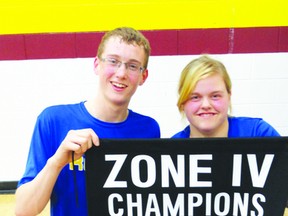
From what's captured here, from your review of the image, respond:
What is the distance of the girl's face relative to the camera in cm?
114

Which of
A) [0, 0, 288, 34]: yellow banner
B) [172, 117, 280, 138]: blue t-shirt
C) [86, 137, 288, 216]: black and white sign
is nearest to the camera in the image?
[86, 137, 288, 216]: black and white sign

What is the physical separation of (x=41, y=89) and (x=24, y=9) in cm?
65

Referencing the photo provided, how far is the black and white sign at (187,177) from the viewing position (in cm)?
107

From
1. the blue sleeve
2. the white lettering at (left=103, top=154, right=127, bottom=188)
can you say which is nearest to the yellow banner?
the blue sleeve

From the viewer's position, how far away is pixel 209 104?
3.71ft

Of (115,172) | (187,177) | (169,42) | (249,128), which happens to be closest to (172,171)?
(187,177)

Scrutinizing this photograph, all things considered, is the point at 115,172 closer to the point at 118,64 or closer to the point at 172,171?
the point at 172,171

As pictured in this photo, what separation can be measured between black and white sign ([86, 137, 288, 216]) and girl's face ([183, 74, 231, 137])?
106 millimetres

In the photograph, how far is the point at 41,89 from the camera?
2.58 m

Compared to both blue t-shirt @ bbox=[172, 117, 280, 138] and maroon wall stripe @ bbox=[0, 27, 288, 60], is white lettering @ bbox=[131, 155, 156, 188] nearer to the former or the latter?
blue t-shirt @ bbox=[172, 117, 280, 138]

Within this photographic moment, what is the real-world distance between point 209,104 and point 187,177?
0.28 metres

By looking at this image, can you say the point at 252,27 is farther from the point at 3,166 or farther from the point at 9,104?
the point at 3,166

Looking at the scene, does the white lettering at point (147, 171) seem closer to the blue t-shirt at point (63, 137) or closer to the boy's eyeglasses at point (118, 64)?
the blue t-shirt at point (63, 137)

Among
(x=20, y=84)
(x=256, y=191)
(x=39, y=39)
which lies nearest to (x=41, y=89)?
(x=20, y=84)
